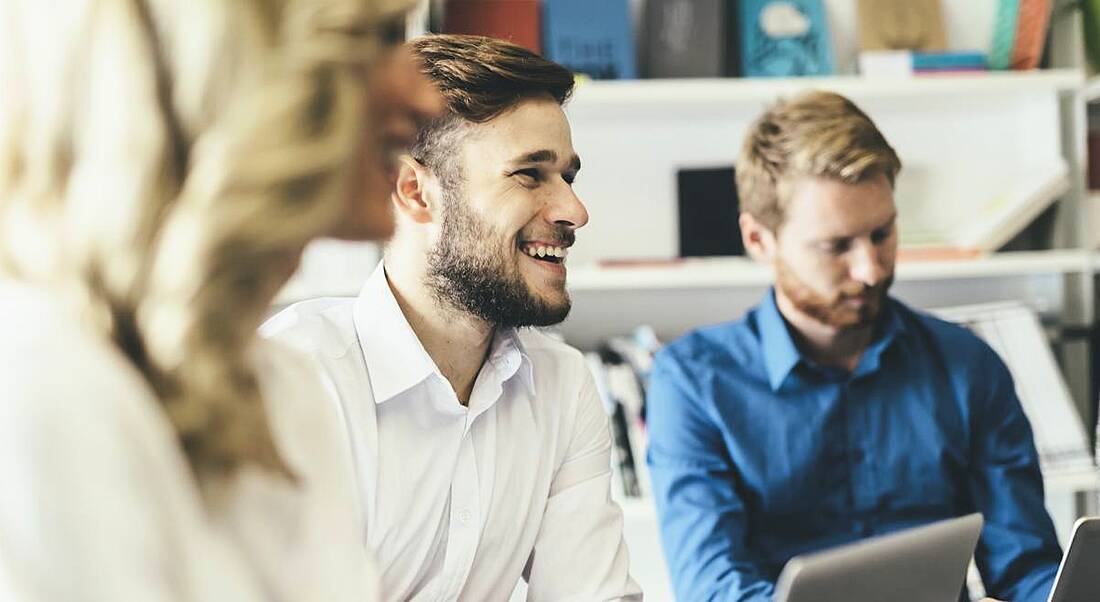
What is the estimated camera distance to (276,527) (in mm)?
668

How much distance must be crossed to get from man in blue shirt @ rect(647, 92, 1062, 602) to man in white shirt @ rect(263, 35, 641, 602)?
0.75 feet

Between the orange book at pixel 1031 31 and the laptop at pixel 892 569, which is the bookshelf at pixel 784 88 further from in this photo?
the laptop at pixel 892 569

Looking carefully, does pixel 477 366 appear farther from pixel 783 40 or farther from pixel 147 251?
pixel 783 40

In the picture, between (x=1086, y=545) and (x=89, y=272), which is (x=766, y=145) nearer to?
(x=1086, y=545)

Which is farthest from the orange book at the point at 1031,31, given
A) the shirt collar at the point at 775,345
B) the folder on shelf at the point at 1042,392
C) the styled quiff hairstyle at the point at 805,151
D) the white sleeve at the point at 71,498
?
the white sleeve at the point at 71,498

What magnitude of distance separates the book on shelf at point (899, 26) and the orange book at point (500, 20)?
2.39ft

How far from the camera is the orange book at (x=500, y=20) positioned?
7.51 ft

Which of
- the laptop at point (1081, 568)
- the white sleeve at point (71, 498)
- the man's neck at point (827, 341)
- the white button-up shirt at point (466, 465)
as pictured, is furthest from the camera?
the man's neck at point (827, 341)

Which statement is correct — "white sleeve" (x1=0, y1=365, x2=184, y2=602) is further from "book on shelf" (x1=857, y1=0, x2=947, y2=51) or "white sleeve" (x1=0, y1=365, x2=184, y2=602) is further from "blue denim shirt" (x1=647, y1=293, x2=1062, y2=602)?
"book on shelf" (x1=857, y1=0, x2=947, y2=51)

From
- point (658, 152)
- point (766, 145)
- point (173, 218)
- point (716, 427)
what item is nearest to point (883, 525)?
point (716, 427)

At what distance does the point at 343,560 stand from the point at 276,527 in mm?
89

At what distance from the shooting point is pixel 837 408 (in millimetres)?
1725

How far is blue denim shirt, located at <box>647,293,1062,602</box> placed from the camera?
164 centimetres

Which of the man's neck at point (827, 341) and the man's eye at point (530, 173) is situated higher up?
the man's eye at point (530, 173)
